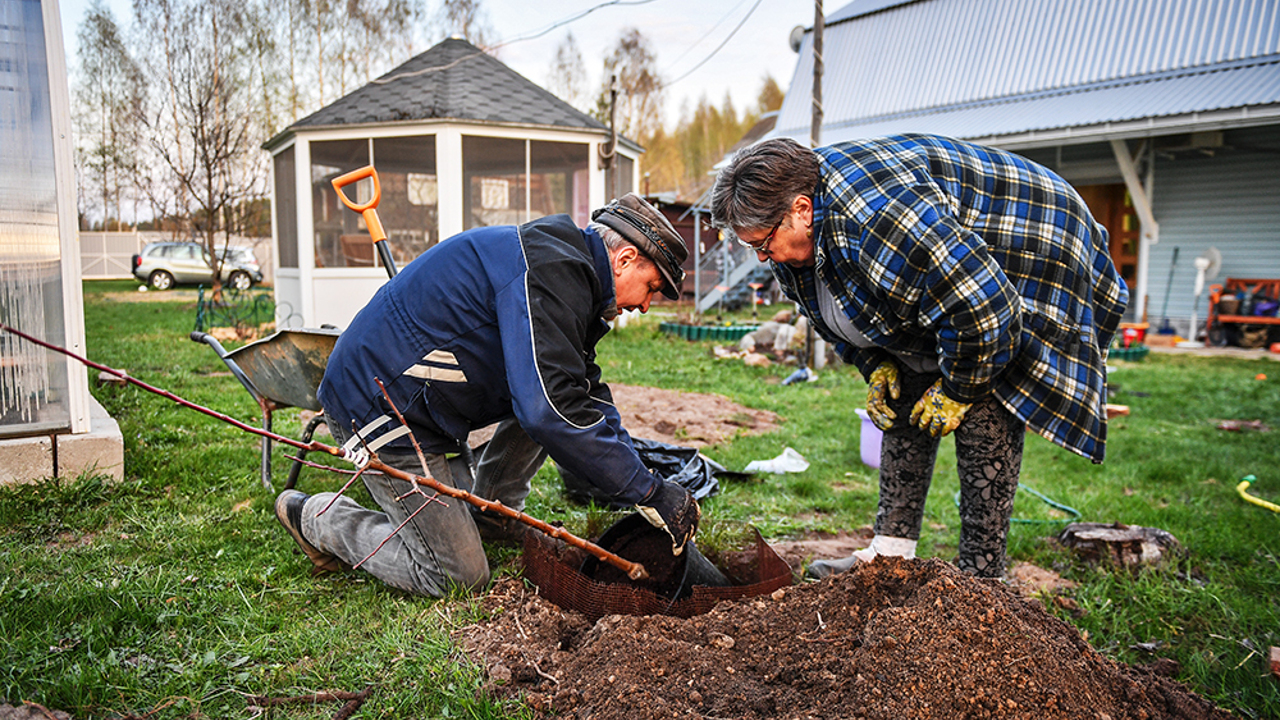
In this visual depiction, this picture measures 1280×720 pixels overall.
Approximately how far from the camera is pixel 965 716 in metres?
1.51

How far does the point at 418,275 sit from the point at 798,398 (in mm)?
4563

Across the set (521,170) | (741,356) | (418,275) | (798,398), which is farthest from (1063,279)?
(521,170)

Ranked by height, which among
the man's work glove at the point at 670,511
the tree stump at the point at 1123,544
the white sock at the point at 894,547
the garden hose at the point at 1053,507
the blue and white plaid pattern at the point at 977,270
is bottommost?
the garden hose at the point at 1053,507

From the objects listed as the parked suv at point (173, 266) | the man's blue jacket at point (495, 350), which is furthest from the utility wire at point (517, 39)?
the parked suv at point (173, 266)

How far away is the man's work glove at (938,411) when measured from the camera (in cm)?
222

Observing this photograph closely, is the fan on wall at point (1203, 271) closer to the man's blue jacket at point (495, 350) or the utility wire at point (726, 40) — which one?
the utility wire at point (726, 40)

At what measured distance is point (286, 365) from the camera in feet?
8.97

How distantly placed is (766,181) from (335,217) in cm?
851

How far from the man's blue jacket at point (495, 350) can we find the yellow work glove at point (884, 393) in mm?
873

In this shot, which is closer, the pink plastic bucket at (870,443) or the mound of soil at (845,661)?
the mound of soil at (845,661)

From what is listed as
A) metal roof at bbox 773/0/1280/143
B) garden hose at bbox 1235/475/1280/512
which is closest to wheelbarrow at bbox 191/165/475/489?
garden hose at bbox 1235/475/1280/512

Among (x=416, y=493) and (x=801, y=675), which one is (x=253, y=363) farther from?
(x=801, y=675)

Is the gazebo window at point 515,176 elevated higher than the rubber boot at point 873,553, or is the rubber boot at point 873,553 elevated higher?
the gazebo window at point 515,176

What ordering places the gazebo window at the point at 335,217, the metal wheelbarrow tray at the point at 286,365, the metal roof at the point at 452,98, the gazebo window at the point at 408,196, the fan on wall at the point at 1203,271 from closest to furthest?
the metal wheelbarrow tray at the point at 286,365 < the metal roof at the point at 452,98 < the gazebo window at the point at 408,196 < the gazebo window at the point at 335,217 < the fan on wall at the point at 1203,271
